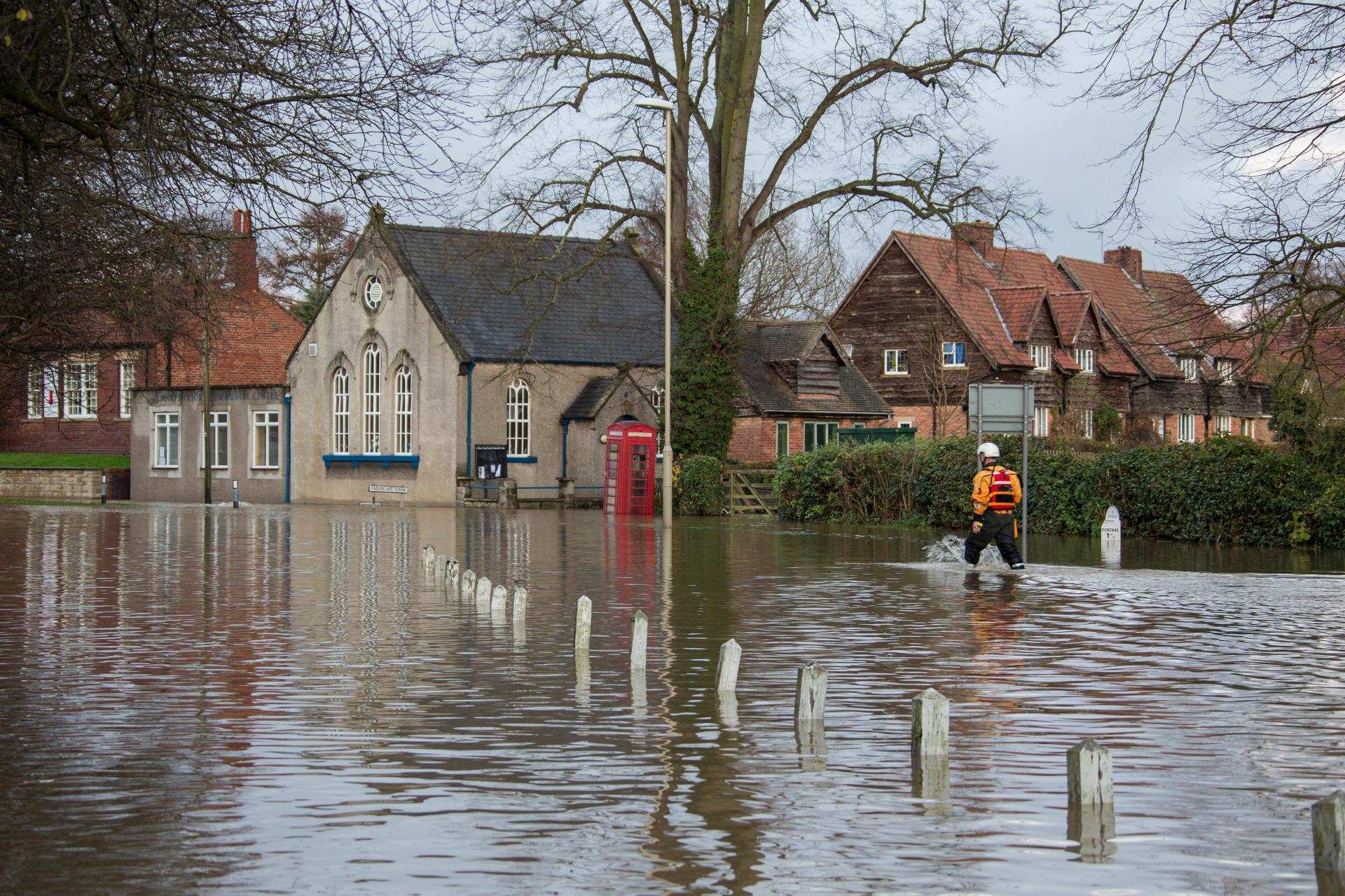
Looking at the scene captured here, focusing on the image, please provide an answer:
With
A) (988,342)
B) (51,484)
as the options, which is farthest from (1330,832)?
(51,484)

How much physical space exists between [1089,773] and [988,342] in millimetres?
50136

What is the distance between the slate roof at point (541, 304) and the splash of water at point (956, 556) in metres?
21.3

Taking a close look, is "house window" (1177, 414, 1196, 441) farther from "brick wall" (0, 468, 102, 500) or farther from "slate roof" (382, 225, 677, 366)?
"brick wall" (0, 468, 102, 500)

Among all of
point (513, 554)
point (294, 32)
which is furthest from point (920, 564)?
point (294, 32)

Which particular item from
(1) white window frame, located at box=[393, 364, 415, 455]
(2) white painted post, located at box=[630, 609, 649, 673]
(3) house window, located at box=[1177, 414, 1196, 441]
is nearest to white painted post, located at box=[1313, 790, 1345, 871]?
(2) white painted post, located at box=[630, 609, 649, 673]

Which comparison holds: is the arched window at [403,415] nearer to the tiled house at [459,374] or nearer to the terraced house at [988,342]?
the tiled house at [459,374]

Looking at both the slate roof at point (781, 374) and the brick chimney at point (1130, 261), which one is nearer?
the slate roof at point (781, 374)

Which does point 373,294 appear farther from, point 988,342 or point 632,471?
point 988,342

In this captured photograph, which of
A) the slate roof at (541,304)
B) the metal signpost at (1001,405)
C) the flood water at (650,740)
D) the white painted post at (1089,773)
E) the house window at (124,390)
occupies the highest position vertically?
the slate roof at (541,304)

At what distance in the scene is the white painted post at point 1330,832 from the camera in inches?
233

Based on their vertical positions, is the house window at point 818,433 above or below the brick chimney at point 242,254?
below

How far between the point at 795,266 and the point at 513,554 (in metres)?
42.9

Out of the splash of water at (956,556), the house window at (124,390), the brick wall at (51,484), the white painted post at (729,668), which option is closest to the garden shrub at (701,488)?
the splash of water at (956,556)

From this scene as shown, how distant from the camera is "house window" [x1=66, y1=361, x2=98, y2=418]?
131 ft
